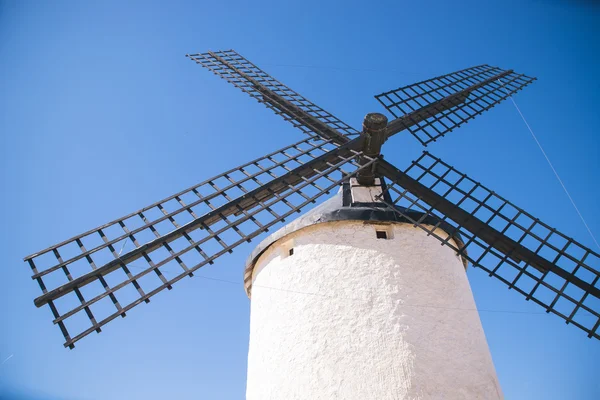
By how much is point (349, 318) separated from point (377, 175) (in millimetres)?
2269

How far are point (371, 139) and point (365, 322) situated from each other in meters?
2.76

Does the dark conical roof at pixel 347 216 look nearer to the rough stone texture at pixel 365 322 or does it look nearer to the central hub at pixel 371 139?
the rough stone texture at pixel 365 322

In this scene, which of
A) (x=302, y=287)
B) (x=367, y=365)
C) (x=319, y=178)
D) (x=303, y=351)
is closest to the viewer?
(x=367, y=365)

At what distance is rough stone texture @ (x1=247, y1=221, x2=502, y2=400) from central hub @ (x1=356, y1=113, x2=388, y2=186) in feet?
3.12

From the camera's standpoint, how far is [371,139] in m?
5.89

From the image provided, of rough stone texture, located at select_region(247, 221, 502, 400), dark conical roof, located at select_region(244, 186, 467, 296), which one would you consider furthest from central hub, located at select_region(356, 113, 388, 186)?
rough stone texture, located at select_region(247, 221, 502, 400)

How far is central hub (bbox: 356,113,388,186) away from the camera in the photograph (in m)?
5.77

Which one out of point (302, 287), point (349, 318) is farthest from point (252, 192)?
point (349, 318)

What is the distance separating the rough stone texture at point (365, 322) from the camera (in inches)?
161

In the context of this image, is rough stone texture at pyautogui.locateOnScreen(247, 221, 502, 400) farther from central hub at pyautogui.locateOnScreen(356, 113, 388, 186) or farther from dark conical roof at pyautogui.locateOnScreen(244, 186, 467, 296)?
central hub at pyautogui.locateOnScreen(356, 113, 388, 186)

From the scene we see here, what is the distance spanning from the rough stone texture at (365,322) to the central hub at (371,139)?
952 millimetres

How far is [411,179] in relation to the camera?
5477 millimetres

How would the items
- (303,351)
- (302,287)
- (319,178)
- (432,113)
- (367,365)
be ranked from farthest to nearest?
(432,113)
(319,178)
(302,287)
(303,351)
(367,365)

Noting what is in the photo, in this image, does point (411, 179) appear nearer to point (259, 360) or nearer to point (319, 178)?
point (319, 178)
